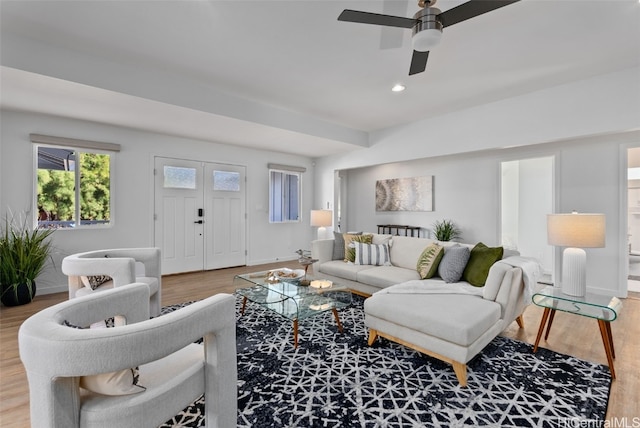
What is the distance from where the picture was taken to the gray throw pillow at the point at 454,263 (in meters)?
3.02

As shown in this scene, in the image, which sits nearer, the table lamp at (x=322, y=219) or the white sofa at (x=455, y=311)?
the white sofa at (x=455, y=311)

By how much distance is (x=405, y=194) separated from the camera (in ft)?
20.5

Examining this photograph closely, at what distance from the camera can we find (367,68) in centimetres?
316

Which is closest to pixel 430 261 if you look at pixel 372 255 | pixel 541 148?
pixel 372 255

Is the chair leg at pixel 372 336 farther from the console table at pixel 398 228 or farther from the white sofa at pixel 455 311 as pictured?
the console table at pixel 398 228

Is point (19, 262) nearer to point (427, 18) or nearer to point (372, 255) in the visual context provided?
point (372, 255)

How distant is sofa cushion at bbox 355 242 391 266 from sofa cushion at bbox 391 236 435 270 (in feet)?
0.34

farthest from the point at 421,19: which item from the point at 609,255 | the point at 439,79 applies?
the point at 609,255

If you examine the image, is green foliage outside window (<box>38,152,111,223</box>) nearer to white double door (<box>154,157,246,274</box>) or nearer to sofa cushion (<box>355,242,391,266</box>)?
white double door (<box>154,157,246,274</box>)

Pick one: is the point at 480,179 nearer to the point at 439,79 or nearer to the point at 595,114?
the point at 595,114

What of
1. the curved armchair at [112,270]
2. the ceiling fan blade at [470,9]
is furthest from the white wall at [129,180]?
the ceiling fan blade at [470,9]

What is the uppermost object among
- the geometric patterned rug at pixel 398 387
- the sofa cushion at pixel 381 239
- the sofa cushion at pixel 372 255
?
the sofa cushion at pixel 381 239

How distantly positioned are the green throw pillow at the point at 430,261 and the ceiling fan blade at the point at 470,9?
7.21 ft

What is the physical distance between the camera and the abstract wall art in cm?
589
